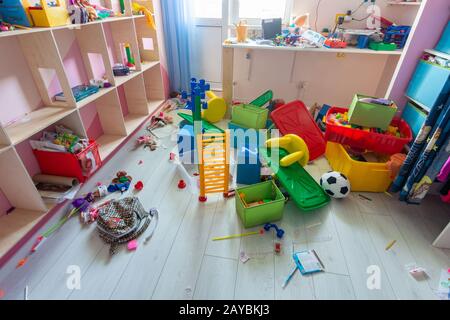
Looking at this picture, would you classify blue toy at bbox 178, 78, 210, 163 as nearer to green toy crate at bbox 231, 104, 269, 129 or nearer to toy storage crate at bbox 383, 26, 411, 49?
green toy crate at bbox 231, 104, 269, 129

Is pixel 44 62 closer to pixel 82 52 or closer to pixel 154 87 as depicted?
pixel 82 52

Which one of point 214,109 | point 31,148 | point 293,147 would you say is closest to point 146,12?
point 214,109

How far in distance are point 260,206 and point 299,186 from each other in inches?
17.0

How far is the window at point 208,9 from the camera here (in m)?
2.90

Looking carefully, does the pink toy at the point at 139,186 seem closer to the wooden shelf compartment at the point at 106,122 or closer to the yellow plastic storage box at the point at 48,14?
the wooden shelf compartment at the point at 106,122

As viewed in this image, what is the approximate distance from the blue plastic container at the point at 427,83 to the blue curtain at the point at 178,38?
2332 mm

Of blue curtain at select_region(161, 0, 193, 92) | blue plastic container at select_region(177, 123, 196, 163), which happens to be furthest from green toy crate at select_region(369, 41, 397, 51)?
blue curtain at select_region(161, 0, 193, 92)

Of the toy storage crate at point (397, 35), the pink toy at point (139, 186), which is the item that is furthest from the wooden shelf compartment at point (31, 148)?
the toy storage crate at point (397, 35)

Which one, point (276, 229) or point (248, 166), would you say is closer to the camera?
point (276, 229)

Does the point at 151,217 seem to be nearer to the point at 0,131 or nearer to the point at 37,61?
the point at 0,131

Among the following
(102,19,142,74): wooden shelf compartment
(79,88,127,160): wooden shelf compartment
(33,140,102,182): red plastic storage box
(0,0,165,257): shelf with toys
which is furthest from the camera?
(102,19,142,74): wooden shelf compartment

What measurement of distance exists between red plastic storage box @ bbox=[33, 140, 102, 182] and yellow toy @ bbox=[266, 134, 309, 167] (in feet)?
4.25

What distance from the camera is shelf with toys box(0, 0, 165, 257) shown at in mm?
1367

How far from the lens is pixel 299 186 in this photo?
176cm
